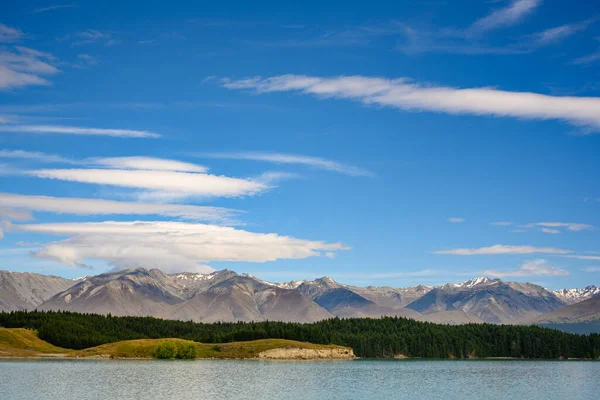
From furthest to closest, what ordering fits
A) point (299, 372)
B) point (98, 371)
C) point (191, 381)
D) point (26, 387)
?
point (299, 372)
point (98, 371)
point (191, 381)
point (26, 387)

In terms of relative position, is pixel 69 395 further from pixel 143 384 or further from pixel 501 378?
pixel 501 378

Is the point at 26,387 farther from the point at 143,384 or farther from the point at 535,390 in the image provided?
the point at 535,390

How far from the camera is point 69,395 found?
116 meters

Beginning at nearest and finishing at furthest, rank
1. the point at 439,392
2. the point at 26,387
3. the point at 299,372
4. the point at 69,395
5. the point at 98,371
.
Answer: the point at 69,395, the point at 26,387, the point at 439,392, the point at 98,371, the point at 299,372

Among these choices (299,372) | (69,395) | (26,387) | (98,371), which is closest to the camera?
(69,395)

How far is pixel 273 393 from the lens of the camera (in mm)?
128750

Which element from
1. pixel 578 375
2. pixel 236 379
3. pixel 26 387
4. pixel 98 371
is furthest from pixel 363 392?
pixel 578 375

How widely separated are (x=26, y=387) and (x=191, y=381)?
1326 inches

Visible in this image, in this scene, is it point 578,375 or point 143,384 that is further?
point 578,375

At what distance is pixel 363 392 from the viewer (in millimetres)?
133625

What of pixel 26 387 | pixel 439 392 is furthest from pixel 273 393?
pixel 26 387

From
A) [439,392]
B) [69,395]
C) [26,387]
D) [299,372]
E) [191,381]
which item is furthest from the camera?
[299,372]

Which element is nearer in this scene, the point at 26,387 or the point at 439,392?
the point at 26,387

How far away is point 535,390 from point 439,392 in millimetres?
22708
